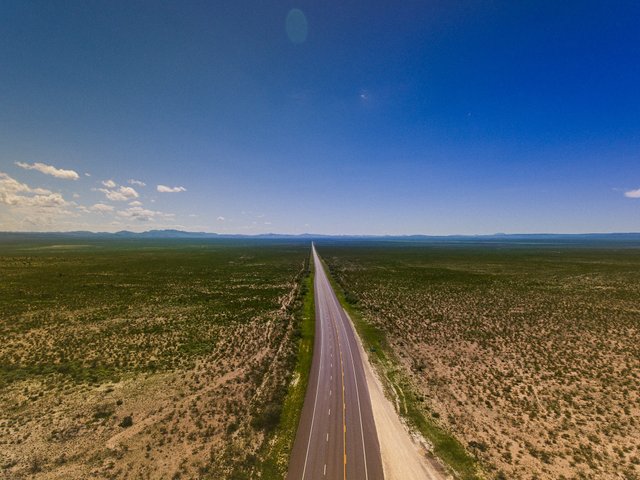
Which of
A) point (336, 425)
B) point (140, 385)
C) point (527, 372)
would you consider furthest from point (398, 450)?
point (140, 385)

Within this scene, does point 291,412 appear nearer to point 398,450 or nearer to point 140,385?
point 398,450

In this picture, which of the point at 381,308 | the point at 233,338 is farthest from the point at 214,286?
the point at 381,308

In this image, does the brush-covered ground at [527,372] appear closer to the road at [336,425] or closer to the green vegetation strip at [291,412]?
the road at [336,425]

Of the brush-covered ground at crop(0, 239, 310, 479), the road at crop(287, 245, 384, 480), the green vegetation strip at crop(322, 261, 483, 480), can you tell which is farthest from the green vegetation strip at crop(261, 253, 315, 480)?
the green vegetation strip at crop(322, 261, 483, 480)

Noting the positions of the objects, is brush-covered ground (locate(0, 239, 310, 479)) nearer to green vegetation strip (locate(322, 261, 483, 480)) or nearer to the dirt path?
the dirt path

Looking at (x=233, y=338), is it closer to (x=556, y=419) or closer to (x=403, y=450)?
(x=403, y=450)

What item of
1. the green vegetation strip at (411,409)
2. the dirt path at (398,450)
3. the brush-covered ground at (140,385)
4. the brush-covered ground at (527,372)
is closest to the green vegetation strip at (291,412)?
the brush-covered ground at (140,385)

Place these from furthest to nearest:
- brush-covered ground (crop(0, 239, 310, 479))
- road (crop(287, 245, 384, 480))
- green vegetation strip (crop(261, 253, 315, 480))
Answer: brush-covered ground (crop(0, 239, 310, 479)) < green vegetation strip (crop(261, 253, 315, 480)) < road (crop(287, 245, 384, 480))
